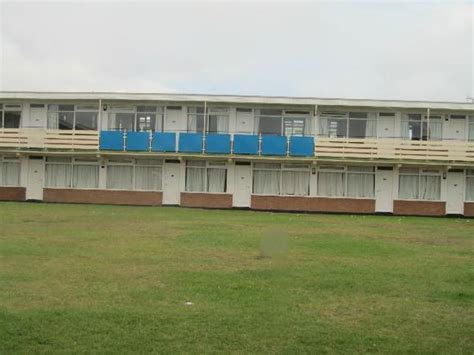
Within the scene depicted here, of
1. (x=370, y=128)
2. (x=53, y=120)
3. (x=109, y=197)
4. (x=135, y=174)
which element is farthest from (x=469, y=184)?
(x=53, y=120)

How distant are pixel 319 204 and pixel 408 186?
463 centimetres

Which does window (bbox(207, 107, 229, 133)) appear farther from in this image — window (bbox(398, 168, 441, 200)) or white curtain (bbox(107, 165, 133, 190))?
window (bbox(398, 168, 441, 200))

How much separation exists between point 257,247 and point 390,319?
6892 millimetres

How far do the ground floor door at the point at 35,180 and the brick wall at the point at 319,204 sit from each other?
11415 millimetres

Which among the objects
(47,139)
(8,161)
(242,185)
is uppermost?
(47,139)

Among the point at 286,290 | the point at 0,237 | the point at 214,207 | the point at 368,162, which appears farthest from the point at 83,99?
the point at 286,290

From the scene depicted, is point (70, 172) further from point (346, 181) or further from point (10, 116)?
point (346, 181)

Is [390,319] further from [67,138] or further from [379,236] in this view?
[67,138]

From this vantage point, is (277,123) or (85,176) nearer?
(277,123)

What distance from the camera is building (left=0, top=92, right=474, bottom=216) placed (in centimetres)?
2995

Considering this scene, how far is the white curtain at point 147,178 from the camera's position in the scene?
103 ft

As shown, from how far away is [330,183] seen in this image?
31.0 m

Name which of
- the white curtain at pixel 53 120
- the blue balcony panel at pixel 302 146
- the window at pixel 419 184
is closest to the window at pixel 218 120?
the blue balcony panel at pixel 302 146

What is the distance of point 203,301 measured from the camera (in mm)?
8086
